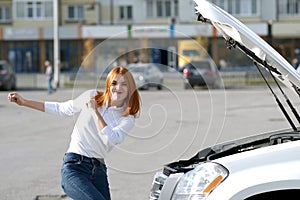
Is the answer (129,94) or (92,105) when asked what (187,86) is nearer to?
(129,94)

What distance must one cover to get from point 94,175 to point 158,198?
80cm

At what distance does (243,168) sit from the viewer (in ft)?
15.3

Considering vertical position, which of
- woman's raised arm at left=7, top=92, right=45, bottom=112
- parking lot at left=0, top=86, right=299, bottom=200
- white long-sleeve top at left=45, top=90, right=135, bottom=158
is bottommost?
parking lot at left=0, top=86, right=299, bottom=200

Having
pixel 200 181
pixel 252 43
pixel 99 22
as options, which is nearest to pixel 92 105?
pixel 200 181

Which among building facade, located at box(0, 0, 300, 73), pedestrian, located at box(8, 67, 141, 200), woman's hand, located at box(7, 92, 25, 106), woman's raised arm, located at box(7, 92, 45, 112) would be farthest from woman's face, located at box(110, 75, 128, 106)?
building facade, located at box(0, 0, 300, 73)

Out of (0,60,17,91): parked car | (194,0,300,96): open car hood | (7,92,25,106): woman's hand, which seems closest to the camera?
(194,0,300,96): open car hood

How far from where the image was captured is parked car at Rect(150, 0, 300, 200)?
461 centimetres

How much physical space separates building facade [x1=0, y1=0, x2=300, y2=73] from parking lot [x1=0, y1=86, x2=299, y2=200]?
42.1 metres

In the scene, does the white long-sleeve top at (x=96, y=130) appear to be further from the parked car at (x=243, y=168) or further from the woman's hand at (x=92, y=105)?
the parked car at (x=243, y=168)

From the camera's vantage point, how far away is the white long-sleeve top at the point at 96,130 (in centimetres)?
561

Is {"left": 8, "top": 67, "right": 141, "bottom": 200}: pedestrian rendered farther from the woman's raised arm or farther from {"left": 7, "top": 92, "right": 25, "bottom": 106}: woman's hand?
{"left": 7, "top": 92, "right": 25, "bottom": 106}: woman's hand

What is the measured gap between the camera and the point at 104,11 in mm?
65875

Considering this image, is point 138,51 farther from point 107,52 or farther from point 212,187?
point 212,187

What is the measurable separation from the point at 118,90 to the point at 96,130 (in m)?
0.40
